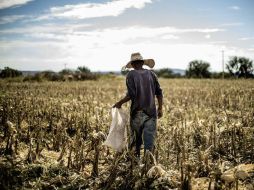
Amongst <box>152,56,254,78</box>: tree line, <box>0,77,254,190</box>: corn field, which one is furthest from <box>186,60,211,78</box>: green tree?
<box>0,77,254,190</box>: corn field

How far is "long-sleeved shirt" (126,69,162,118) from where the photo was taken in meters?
4.87

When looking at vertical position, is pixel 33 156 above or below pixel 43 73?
below

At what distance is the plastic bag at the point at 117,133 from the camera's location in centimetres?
477

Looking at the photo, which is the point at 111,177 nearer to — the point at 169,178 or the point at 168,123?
the point at 169,178

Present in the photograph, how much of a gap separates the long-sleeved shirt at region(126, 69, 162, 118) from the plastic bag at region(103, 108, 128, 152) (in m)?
0.31

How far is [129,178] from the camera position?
4.37 metres

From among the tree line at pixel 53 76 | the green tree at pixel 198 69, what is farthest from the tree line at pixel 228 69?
the tree line at pixel 53 76

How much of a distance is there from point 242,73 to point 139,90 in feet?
218

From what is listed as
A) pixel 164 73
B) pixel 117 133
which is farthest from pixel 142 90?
pixel 164 73

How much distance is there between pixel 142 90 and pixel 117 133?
2.51ft

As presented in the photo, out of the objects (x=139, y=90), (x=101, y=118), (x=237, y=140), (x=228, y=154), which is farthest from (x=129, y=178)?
(x=101, y=118)

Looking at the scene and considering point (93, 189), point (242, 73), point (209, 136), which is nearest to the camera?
point (93, 189)

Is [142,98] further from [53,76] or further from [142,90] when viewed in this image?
[53,76]

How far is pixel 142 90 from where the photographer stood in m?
4.88
